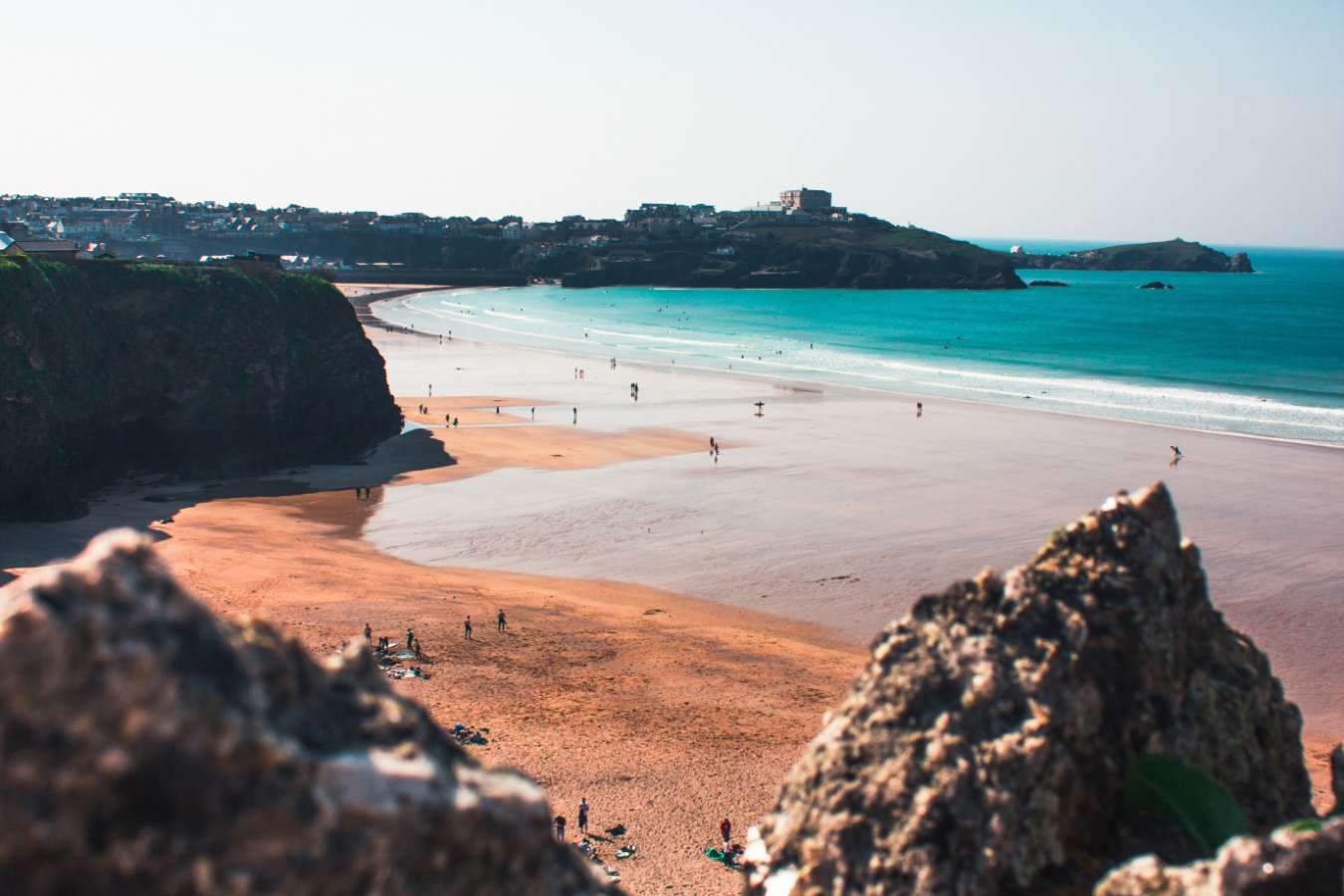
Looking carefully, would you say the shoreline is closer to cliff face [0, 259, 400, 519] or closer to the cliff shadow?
the cliff shadow

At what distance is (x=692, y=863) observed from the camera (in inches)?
721

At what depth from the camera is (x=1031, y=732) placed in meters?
7.89

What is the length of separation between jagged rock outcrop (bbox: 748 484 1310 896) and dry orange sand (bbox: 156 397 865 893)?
9844 mm

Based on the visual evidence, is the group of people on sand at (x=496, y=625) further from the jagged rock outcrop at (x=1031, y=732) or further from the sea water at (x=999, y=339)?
the sea water at (x=999, y=339)

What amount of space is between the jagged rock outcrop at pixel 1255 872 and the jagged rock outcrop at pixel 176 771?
11.7 feet

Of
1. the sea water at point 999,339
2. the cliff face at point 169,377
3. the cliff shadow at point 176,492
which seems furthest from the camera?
the sea water at point 999,339

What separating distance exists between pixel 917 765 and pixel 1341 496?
41551 mm

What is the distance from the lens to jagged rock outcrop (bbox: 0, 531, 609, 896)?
4.45 m

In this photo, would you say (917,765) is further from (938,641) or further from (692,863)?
(692,863)

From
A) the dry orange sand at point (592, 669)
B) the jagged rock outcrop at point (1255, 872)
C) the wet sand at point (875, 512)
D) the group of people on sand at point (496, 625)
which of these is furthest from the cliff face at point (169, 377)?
the jagged rock outcrop at point (1255, 872)

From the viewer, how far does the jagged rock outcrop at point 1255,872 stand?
633cm

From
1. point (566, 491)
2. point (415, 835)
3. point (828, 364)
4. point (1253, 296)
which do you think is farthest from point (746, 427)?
point (1253, 296)

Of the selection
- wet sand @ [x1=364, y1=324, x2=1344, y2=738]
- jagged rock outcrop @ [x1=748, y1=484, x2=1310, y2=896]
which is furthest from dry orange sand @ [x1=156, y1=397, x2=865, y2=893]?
jagged rock outcrop @ [x1=748, y1=484, x2=1310, y2=896]

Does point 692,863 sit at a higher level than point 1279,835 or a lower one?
lower
